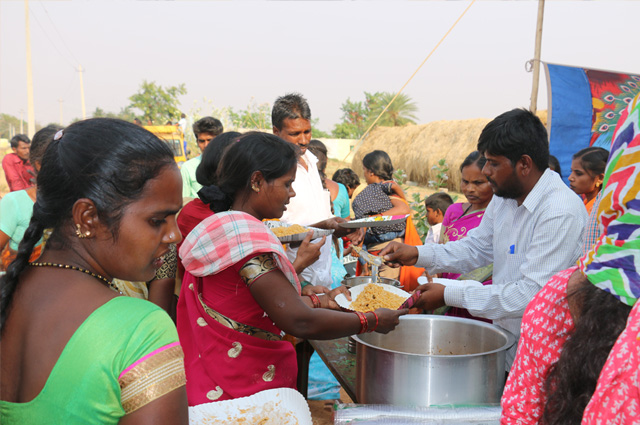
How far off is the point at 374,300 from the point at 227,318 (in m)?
0.82

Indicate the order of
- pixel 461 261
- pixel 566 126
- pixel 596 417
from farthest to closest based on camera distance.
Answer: pixel 566 126 < pixel 461 261 < pixel 596 417

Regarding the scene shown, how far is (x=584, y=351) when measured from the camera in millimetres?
968

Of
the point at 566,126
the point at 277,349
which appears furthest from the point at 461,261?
the point at 566,126

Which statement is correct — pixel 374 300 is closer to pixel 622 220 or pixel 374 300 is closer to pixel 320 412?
pixel 622 220

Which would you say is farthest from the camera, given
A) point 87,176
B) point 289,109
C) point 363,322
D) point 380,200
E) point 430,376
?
point 380,200

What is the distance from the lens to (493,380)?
178 centimetres

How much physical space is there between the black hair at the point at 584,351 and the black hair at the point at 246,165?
1.42 metres

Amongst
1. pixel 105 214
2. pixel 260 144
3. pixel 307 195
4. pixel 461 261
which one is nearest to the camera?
pixel 105 214

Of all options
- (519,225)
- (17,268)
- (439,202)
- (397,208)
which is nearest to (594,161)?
(439,202)

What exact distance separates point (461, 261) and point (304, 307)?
1.50 meters

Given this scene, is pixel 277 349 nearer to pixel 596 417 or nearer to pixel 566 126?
pixel 596 417

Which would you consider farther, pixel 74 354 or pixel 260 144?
pixel 260 144

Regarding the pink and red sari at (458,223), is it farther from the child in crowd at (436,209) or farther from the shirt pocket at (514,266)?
the child in crowd at (436,209)

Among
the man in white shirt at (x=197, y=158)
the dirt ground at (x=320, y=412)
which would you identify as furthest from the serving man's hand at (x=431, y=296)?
the man in white shirt at (x=197, y=158)
